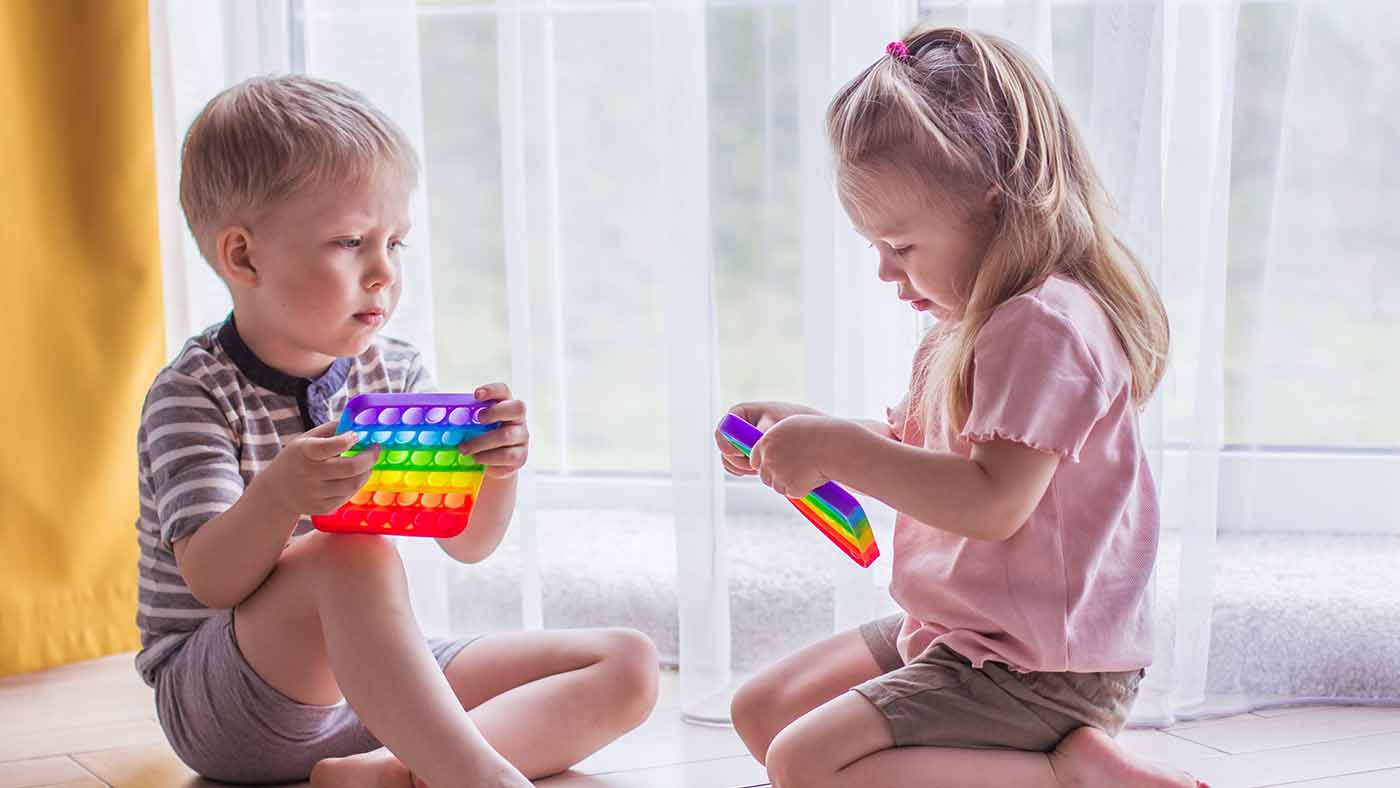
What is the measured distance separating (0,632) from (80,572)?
0.09m

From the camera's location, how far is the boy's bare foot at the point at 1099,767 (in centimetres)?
85

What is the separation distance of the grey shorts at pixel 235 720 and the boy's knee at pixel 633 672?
7.3 inches

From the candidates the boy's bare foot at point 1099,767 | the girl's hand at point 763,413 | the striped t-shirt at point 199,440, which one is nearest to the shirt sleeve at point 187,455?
the striped t-shirt at point 199,440

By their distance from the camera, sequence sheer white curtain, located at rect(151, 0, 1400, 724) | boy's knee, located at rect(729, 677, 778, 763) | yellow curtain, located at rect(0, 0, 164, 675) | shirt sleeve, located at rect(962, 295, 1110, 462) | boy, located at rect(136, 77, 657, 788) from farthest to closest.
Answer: yellow curtain, located at rect(0, 0, 164, 675)
sheer white curtain, located at rect(151, 0, 1400, 724)
boy's knee, located at rect(729, 677, 778, 763)
boy, located at rect(136, 77, 657, 788)
shirt sleeve, located at rect(962, 295, 1110, 462)

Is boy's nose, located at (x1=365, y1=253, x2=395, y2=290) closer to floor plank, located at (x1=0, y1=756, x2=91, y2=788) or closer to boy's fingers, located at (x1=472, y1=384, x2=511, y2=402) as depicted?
boy's fingers, located at (x1=472, y1=384, x2=511, y2=402)

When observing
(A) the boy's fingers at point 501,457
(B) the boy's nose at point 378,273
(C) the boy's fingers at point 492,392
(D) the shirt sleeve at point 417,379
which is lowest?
(A) the boy's fingers at point 501,457

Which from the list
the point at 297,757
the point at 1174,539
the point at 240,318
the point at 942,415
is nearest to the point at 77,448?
the point at 240,318

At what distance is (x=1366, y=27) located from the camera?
1290 millimetres

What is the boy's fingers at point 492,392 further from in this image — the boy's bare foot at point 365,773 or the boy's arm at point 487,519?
the boy's bare foot at point 365,773

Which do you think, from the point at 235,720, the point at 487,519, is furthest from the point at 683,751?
the point at 235,720

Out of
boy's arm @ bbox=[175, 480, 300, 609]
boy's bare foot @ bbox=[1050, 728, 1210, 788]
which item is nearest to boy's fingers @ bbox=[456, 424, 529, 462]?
boy's arm @ bbox=[175, 480, 300, 609]

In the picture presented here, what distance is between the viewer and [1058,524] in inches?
33.9

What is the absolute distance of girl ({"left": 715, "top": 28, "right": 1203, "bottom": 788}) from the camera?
83cm

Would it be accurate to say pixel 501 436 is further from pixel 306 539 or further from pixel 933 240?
pixel 933 240
